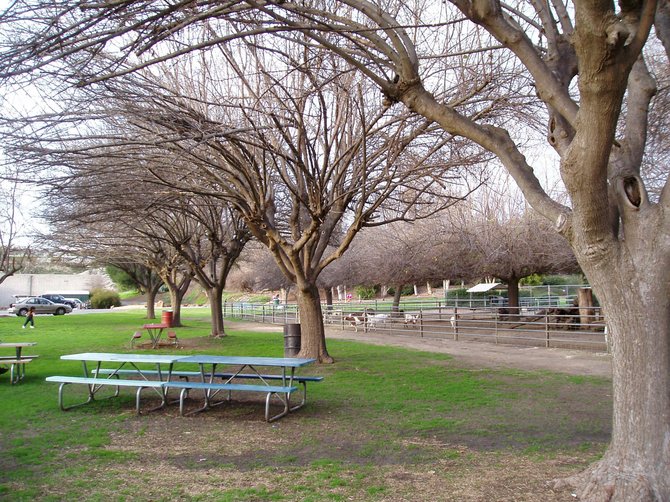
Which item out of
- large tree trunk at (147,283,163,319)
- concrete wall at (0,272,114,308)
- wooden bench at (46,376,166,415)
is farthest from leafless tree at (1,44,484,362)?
concrete wall at (0,272,114,308)

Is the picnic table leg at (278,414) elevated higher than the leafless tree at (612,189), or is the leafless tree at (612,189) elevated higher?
the leafless tree at (612,189)

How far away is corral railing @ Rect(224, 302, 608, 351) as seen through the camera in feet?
62.4

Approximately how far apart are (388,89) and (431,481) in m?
3.81

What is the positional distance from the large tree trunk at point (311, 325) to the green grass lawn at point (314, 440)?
9.54 feet

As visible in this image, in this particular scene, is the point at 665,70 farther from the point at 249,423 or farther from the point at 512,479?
the point at 249,423

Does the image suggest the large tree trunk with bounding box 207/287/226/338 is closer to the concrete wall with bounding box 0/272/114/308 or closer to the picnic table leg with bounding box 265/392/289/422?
the picnic table leg with bounding box 265/392/289/422

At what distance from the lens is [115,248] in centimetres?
3128

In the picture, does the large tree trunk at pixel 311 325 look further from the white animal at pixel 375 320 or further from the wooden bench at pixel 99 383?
the white animal at pixel 375 320

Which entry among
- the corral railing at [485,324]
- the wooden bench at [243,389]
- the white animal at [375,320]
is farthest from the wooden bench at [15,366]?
the white animal at [375,320]

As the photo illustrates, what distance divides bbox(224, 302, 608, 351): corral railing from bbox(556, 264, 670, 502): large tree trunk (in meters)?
12.0

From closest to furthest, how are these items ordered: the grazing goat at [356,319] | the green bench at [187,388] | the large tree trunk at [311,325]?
the green bench at [187,388] → the large tree trunk at [311,325] → the grazing goat at [356,319]

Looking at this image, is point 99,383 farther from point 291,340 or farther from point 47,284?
point 47,284

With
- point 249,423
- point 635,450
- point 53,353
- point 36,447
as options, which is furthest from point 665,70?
point 53,353

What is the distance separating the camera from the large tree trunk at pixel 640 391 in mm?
4973
